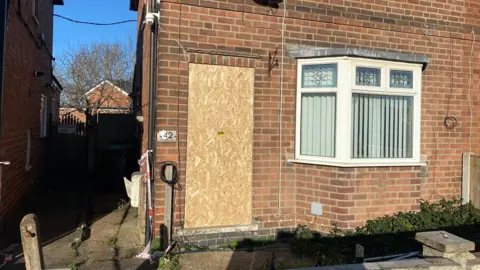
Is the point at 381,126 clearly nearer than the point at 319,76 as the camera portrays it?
No

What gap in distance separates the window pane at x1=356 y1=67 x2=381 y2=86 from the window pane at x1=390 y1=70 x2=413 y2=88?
28 centimetres

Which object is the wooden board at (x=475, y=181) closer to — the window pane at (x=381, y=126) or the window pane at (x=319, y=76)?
the window pane at (x=381, y=126)

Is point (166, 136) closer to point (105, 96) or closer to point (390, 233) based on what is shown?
point (390, 233)

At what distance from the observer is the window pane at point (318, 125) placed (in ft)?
20.4

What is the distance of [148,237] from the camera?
555 centimetres

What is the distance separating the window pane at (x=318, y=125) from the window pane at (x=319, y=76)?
166mm

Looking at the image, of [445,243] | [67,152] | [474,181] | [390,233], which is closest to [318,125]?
[390,233]

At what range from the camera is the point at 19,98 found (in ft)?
24.4

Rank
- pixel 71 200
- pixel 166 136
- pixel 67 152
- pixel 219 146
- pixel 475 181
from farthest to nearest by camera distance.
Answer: pixel 67 152
pixel 71 200
pixel 475 181
pixel 219 146
pixel 166 136

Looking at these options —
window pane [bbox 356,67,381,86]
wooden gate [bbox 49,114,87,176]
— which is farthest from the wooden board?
wooden gate [bbox 49,114,87,176]

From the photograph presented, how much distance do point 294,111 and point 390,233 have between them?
2342 millimetres

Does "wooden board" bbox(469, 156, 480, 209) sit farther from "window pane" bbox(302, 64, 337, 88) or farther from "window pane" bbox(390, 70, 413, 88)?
"window pane" bbox(302, 64, 337, 88)

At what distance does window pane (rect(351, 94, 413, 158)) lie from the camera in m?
6.25

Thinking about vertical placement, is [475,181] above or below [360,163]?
below
